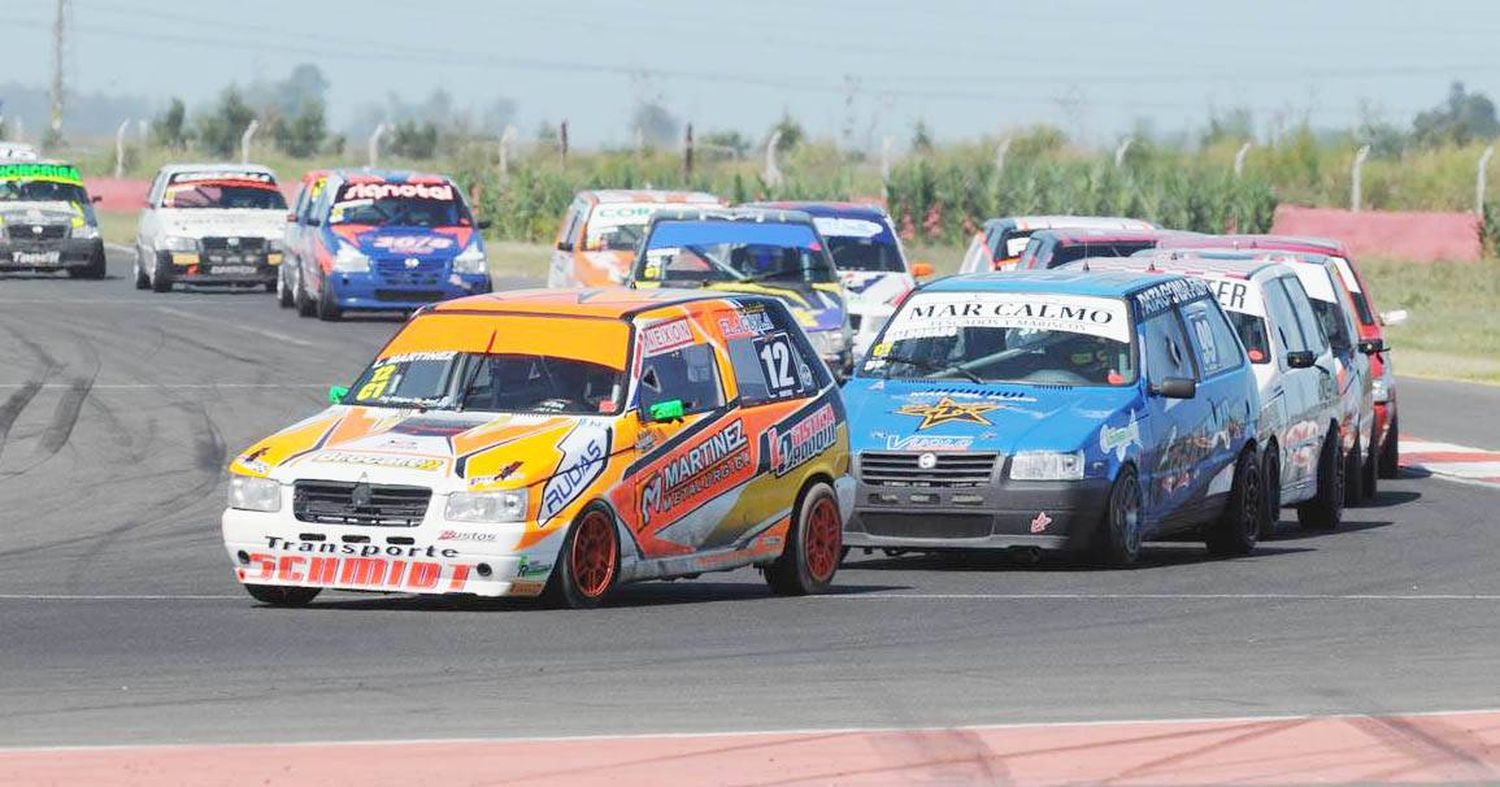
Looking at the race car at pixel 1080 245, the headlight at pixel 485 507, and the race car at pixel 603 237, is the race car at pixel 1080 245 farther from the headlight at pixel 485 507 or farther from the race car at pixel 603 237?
the headlight at pixel 485 507

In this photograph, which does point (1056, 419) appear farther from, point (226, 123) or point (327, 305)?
point (226, 123)

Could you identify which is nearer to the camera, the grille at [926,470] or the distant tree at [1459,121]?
the grille at [926,470]

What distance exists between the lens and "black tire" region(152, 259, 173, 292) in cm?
4059

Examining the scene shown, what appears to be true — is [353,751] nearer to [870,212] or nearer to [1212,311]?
[1212,311]

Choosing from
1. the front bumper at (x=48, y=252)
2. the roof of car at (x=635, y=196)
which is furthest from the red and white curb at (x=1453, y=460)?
the front bumper at (x=48, y=252)

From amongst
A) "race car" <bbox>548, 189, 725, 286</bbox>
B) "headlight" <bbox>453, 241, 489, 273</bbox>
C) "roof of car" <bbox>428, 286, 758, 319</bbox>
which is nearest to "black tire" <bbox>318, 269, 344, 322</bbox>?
"headlight" <bbox>453, 241, 489, 273</bbox>

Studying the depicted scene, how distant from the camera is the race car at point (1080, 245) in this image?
2634cm

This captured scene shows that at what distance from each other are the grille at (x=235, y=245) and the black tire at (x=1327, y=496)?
78.9 ft

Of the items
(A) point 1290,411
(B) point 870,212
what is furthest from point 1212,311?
(B) point 870,212

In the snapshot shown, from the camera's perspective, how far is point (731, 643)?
39.6 ft

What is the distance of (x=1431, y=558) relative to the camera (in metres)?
16.9

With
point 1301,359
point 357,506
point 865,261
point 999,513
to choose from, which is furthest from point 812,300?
point 357,506

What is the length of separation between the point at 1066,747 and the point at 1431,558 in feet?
26.3

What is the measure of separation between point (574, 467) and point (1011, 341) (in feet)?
15.3
